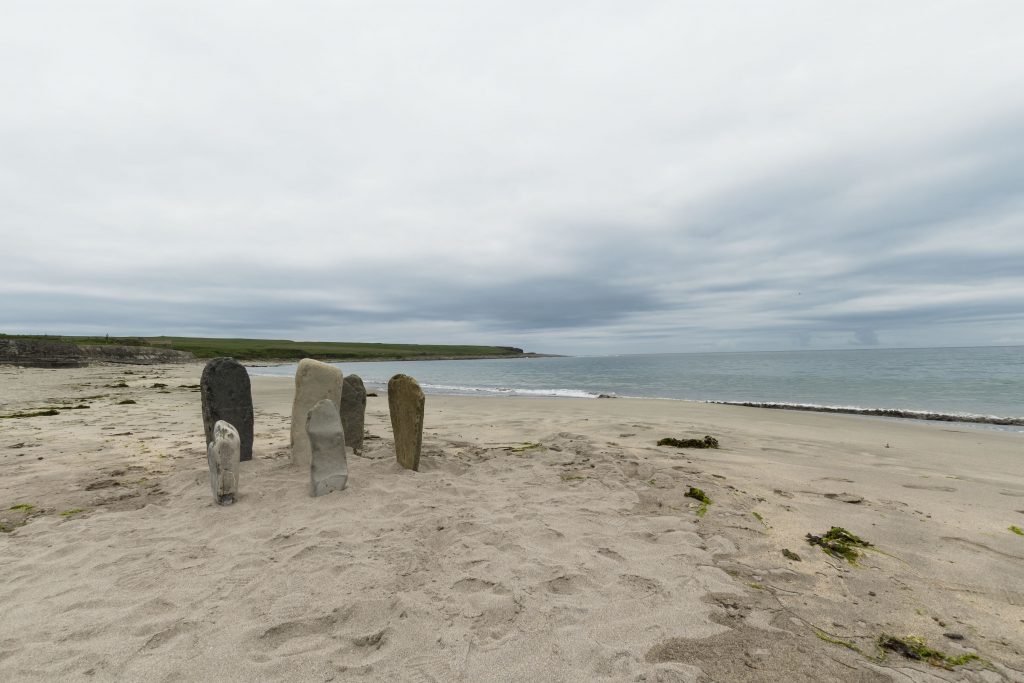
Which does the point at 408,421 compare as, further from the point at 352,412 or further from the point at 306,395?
the point at 352,412

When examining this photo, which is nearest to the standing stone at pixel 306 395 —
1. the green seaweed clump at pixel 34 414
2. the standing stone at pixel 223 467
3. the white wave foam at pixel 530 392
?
the standing stone at pixel 223 467

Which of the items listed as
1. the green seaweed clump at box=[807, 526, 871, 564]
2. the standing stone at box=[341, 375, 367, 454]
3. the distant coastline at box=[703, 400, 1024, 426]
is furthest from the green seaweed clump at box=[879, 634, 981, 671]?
the distant coastline at box=[703, 400, 1024, 426]

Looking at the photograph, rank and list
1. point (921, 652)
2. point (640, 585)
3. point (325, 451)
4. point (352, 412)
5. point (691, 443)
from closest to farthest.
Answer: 1. point (921, 652)
2. point (640, 585)
3. point (325, 451)
4. point (352, 412)
5. point (691, 443)

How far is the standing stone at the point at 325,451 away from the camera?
526 centimetres

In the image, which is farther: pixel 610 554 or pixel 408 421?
pixel 408 421

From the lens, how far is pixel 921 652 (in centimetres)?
260

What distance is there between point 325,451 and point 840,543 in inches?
205

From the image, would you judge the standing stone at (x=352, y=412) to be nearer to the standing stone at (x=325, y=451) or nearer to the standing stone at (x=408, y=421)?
the standing stone at (x=408, y=421)

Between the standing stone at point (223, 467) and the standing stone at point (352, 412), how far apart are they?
2.45 metres

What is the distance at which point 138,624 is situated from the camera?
9.51 ft

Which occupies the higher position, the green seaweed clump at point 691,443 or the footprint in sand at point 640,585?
the green seaweed clump at point 691,443

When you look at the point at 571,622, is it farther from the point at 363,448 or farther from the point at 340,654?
the point at 363,448

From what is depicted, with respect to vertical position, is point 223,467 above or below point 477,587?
above

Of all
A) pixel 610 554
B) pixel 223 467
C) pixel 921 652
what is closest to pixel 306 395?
pixel 223 467
